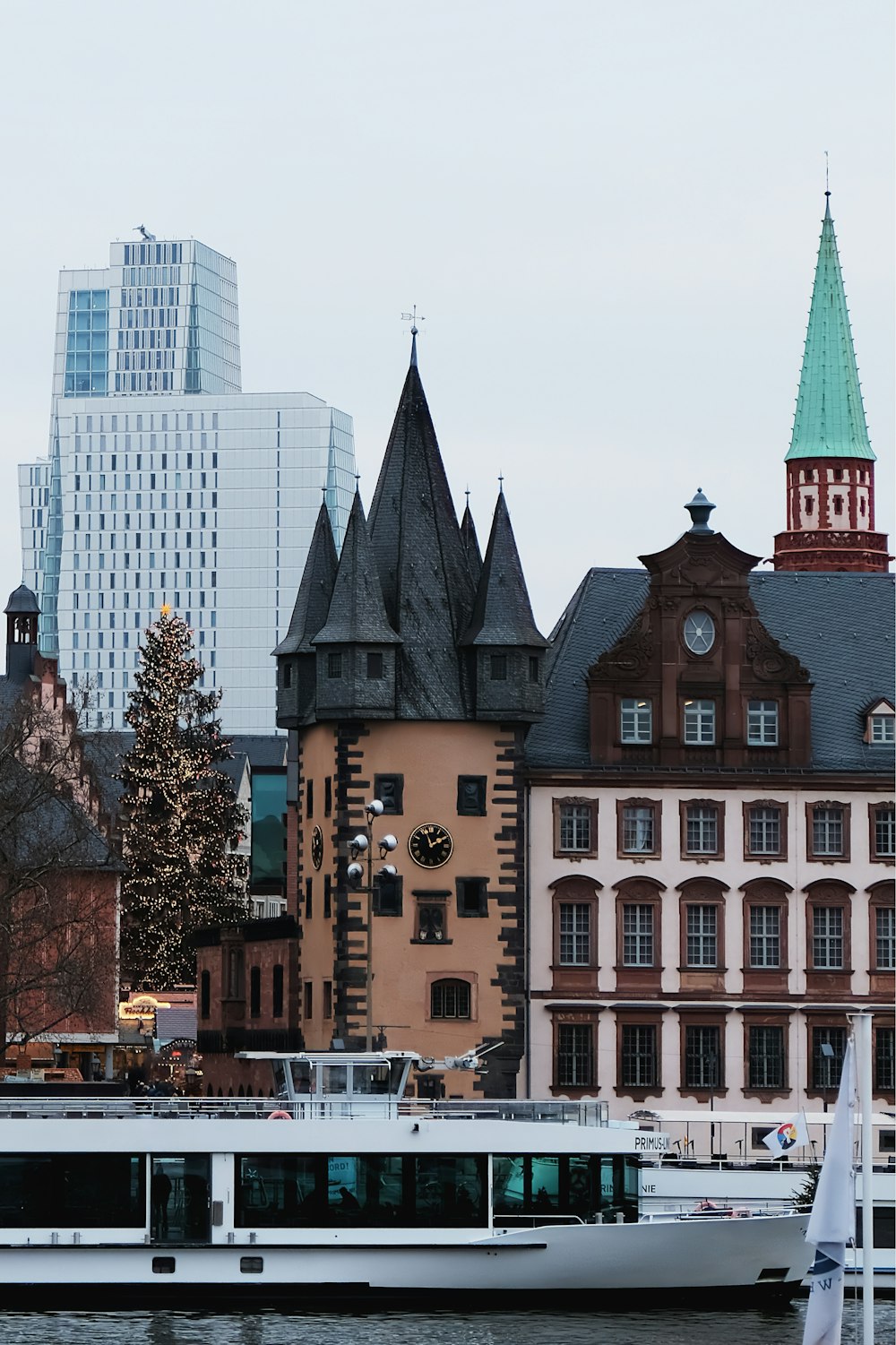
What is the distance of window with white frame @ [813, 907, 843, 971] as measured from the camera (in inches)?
3693

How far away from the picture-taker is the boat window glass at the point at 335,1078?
62.7m

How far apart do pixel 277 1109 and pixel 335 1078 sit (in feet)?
6.08

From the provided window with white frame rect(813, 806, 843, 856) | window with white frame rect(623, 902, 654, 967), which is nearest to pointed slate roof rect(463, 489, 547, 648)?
window with white frame rect(623, 902, 654, 967)

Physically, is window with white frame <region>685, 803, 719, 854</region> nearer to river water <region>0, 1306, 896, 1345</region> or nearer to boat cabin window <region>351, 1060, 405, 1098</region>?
boat cabin window <region>351, 1060, 405, 1098</region>

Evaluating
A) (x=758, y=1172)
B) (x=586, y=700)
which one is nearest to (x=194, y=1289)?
(x=758, y=1172)

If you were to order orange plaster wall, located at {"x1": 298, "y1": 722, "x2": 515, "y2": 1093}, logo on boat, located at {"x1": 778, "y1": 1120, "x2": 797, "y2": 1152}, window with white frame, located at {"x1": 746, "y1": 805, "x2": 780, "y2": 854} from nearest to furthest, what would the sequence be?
1. logo on boat, located at {"x1": 778, "y1": 1120, "x2": 797, "y2": 1152}
2. orange plaster wall, located at {"x1": 298, "y1": 722, "x2": 515, "y2": 1093}
3. window with white frame, located at {"x1": 746, "y1": 805, "x2": 780, "y2": 854}

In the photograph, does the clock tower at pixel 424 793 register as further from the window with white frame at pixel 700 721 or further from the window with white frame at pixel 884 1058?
the window with white frame at pixel 884 1058

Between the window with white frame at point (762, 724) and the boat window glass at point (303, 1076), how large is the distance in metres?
34.2

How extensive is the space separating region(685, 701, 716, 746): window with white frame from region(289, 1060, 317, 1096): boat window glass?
3361 centimetres

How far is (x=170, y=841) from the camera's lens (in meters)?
141

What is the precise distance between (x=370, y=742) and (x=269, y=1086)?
479 inches

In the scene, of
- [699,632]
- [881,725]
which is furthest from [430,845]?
[881,725]

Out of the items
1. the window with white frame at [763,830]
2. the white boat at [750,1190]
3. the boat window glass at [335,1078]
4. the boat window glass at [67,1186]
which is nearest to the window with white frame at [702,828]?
the window with white frame at [763,830]

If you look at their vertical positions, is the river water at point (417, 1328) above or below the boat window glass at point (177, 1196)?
below
